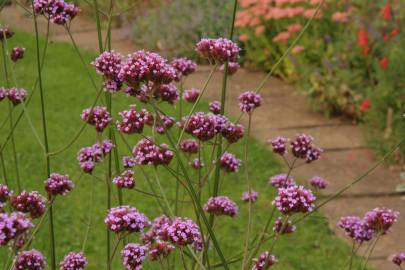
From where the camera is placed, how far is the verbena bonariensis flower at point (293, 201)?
6.56 feet

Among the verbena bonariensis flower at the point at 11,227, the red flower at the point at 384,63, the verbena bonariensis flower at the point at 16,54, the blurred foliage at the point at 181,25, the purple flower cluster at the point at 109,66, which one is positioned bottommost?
the blurred foliage at the point at 181,25

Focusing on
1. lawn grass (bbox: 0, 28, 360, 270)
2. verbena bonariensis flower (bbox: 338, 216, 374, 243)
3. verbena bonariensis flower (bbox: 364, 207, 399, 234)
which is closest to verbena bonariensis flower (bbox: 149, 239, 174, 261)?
verbena bonariensis flower (bbox: 364, 207, 399, 234)

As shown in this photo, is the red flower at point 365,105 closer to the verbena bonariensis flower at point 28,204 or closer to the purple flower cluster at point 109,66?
the purple flower cluster at point 109,66

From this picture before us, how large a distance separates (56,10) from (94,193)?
10.6 ft

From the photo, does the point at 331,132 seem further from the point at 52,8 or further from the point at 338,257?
the point at 52,8

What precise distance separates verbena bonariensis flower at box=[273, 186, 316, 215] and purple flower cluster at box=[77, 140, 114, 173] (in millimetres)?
717

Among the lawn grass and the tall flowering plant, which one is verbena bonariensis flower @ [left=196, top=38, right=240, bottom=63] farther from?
the lawn grass

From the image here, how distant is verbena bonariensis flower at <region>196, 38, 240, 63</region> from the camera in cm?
219

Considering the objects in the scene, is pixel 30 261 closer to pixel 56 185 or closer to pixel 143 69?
pixel 56 185

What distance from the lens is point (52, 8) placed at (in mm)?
2461

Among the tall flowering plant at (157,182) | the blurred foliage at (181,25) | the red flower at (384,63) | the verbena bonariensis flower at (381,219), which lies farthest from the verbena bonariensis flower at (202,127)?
the blurred foliage at (181,25)

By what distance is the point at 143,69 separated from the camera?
1.94 meters

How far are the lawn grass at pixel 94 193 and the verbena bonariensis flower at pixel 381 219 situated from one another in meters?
1.33

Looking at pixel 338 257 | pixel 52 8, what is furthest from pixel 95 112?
pixel 338 257
